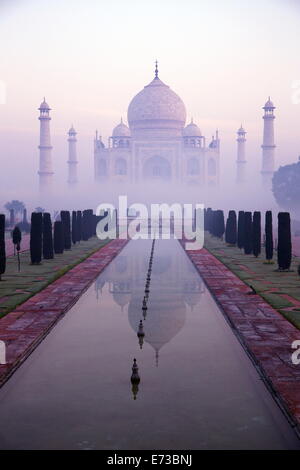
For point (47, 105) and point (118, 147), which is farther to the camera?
point (118, 147)

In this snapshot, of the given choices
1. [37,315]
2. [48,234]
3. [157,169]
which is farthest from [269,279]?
[157,169]

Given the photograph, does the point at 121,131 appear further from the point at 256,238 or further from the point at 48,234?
the point at 256,238

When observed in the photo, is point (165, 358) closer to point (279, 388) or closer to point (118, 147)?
point (279, 388)

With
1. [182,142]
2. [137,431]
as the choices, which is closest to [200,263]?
[137,431]

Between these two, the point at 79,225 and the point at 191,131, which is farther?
the point at 191,131

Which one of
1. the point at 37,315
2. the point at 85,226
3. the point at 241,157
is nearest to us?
the point at 37,315

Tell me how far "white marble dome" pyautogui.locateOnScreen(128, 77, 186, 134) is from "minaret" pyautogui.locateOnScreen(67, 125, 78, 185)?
24.7ft

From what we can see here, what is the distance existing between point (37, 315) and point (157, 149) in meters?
62.0

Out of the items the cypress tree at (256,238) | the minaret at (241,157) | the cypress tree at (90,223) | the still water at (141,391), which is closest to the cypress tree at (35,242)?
the cypress tree at (256,238)

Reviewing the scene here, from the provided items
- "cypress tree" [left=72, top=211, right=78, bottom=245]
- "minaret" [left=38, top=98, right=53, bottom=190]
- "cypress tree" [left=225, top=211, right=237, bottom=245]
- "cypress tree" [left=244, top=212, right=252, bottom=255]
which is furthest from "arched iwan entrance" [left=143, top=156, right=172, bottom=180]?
"cypress tree" [left=244, top=212, right=252, bottom=255]

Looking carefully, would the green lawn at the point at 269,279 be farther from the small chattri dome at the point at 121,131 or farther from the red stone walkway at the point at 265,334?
the small chattri dome at the point at 121,131

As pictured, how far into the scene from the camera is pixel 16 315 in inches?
416

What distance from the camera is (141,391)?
6457mm

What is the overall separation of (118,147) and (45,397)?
67779mm
